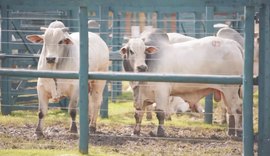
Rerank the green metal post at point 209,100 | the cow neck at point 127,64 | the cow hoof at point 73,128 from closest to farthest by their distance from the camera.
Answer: the cow hoof at point 73,128
the cow neck at point 127,64
the green metal post at point 209,100

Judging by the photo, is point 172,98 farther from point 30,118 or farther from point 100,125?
point 30,118

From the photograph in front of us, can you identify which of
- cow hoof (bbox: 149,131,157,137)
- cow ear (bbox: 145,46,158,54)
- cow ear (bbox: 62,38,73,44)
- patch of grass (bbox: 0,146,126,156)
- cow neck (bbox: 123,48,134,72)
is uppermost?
cow ear (bbox: 62,38,73,44)

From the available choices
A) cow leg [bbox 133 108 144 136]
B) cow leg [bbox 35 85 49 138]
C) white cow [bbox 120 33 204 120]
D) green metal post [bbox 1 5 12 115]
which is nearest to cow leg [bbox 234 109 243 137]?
white cow [bbox 120 33 204 120]

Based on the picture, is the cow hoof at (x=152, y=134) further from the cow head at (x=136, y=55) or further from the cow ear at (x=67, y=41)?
the cow ear at (x=67, y=41)

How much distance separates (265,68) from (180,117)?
7.02m

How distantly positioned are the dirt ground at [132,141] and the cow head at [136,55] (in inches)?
44.8

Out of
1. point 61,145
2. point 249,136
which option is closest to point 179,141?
point 61,145

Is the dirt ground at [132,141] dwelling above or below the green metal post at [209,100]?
below

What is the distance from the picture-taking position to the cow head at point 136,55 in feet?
38.7

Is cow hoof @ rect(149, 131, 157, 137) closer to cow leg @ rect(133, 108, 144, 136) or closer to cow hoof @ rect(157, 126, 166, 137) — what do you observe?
cow hoof @ rect(157, 126, 166, 137)

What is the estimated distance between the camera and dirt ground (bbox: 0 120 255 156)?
9.56 m

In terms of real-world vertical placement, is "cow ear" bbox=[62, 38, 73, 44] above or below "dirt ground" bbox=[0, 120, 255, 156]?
above

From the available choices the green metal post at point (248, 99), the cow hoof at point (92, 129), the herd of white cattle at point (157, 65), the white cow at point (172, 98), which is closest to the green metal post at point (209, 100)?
the white cow at point (172, 98)

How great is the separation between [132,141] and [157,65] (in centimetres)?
203
